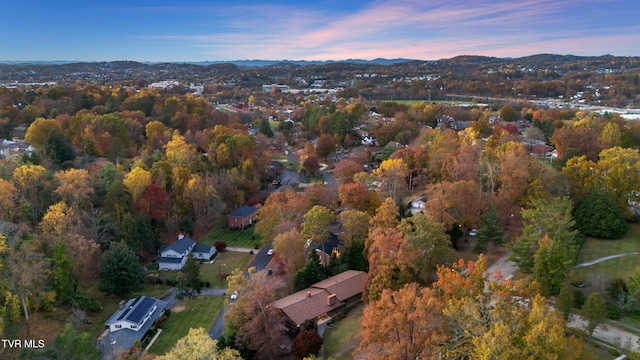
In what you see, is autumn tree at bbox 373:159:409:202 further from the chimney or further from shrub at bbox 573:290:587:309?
shrub at bbox 573:290:587:309

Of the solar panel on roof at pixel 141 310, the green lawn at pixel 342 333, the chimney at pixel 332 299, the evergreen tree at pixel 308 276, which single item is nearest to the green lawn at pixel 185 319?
the solar panel on roof at pixel 141 310

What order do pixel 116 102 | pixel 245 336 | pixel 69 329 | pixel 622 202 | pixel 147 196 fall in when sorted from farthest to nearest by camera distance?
pixel 116 102 → pixel 147 196 → pixel 622 202 → pixel 245 336 → pixel 69 329

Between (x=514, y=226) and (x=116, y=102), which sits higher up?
(x=116, y=102)

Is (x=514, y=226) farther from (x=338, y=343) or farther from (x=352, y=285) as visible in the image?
(x=338, y=343)

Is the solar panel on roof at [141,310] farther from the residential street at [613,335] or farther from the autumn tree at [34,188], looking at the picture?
the residential street at [613,335]

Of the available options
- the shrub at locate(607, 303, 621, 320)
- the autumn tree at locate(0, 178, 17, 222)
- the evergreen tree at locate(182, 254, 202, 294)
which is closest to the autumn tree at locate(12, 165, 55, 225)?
the autumn tree at locate(0, 178, 17, 222)

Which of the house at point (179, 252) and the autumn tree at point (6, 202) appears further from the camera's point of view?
the house at point (179, 252)

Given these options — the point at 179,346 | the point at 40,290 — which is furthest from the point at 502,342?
the point at 40,290
